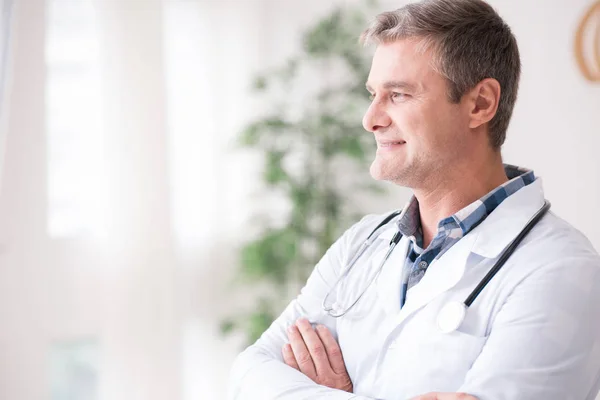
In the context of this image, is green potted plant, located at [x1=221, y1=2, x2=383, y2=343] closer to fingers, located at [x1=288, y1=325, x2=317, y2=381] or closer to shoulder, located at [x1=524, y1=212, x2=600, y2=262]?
fingers, located at [x1=288, y1=325, x2=317, y2=381]

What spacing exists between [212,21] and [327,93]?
2.41 feet

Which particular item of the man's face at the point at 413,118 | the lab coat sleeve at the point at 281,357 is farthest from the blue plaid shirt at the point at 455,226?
the lab coat sleeve at the point at 281,357

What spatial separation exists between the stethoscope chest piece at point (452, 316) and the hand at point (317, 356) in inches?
11.7

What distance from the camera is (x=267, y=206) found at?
364cm

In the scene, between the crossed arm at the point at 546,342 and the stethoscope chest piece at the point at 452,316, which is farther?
the stethoscope chest piece at the point at 452,316

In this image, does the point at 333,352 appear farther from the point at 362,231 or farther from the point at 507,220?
the point at 507,220

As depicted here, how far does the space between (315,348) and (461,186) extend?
0.47 metres

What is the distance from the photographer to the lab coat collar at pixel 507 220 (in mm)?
1272

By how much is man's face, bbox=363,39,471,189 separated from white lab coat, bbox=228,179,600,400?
16cm

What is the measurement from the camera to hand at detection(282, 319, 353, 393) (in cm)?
143

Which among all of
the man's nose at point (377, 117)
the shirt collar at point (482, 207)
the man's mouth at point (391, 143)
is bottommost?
the shirt collar at point (482, 207)

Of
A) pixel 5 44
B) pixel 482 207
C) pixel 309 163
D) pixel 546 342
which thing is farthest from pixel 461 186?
pixel 5 44

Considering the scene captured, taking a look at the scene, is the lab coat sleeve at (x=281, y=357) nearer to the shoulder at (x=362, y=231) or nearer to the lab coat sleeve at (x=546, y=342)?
the shoulder at (x=362, y=231)

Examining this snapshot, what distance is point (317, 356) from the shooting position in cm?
146
